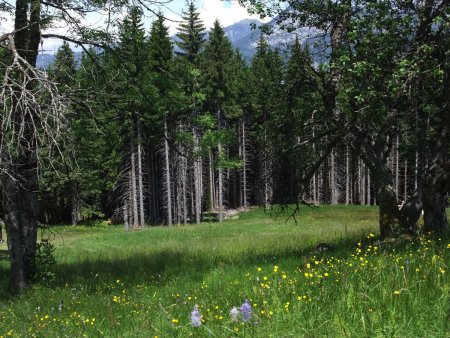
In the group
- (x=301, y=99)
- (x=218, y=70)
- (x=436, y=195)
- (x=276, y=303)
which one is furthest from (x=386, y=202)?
(x=218, y=70)

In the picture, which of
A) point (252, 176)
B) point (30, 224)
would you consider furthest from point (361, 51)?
point (252, 176)

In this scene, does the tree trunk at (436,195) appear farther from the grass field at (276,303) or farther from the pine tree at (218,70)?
the pine tree at (218,70)

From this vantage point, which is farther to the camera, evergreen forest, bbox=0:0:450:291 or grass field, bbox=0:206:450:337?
evergreen forest, bbox=0:0:450:291

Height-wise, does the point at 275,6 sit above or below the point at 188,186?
above

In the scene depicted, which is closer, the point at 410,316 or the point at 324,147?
the point at 410,316

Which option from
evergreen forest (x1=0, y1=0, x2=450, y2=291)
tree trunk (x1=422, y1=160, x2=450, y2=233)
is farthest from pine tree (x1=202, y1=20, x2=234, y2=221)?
tree trunk (x1=422, y1=160, x2=450, y2=233)

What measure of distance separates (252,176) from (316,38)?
56.5m

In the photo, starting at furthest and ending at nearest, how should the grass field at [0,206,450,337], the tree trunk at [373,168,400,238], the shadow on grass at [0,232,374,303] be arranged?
the tree trunk at [373,168,400,238]
the shadow on grass at [0,232,374,303]
the grass field at [0,206,450,337]

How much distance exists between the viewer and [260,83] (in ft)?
158

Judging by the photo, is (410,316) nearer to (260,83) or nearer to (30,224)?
(30,224)

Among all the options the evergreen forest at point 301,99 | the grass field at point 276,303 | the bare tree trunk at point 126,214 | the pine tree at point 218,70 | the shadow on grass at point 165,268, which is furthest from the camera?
the bare tree trunk at point 126,214

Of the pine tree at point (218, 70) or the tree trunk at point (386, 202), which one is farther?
the pine tree at point (218, 70)

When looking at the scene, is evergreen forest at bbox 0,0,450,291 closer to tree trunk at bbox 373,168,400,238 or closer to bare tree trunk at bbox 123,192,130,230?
tree trunk at bbox 373,168,400,238

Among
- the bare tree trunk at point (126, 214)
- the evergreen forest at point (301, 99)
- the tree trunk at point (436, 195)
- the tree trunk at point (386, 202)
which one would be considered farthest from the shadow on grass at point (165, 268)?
Answer: the bare tree trunk at point (126, 214)
